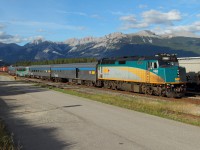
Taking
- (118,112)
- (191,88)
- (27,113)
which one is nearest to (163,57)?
(191,88)

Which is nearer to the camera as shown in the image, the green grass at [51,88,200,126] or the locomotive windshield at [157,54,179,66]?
the green grass at [51,88,200,126]

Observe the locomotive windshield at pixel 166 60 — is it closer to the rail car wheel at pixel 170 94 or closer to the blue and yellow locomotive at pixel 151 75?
the blue and yellow locomotive at pixel 151 75

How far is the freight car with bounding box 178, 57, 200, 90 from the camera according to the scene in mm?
36241

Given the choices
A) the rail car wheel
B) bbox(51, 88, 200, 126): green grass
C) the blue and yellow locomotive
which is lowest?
bbox(51, 88, 200, 126): green grass

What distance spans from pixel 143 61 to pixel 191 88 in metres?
9.37

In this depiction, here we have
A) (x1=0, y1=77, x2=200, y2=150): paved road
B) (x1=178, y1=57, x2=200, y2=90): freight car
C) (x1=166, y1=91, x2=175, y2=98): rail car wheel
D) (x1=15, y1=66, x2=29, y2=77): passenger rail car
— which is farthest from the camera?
(x1=15, y1=66, x2=29, y2=77): passenger rail car

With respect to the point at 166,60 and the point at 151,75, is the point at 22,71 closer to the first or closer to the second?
the point at 151,75

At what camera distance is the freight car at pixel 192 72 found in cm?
3624

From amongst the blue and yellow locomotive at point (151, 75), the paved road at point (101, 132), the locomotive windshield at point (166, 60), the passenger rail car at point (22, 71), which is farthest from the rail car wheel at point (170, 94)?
the passenger rail car at point (22, 71)

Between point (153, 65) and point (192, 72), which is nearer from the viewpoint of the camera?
point (153, 65)

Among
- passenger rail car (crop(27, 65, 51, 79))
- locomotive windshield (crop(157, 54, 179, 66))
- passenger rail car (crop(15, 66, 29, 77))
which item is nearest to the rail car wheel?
locomotive windshield (crop(157, 54, 179, 66))

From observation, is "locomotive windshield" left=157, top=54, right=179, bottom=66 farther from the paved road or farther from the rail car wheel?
the paved road

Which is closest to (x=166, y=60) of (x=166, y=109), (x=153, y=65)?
(x=153, y=65)

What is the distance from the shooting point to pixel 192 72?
127ft
